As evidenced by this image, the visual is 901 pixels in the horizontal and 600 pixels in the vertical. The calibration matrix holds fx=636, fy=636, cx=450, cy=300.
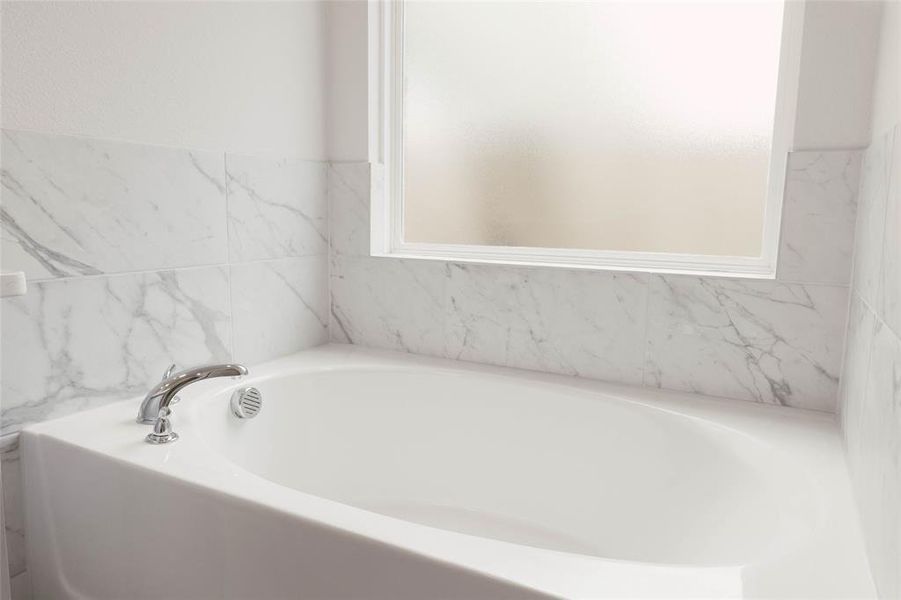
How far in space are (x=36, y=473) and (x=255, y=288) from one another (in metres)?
0.75

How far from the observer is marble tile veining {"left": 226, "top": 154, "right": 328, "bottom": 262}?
5.78 feet

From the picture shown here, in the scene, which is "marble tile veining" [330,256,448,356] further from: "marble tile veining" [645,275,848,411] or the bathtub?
"marble tile veining" [645,275,848,411]

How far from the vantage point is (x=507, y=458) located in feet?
5.80

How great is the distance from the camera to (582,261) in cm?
189

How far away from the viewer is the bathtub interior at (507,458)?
54.9 inches

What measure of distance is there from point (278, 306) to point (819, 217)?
1484mm

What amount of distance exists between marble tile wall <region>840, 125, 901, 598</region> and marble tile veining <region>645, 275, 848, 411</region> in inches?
4.8

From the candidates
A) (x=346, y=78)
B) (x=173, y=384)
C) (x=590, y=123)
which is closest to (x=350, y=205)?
(x=346, y=78)

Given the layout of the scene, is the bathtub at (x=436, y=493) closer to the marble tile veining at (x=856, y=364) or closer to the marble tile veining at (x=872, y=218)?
the marble tile veining at (x=856, y=364)

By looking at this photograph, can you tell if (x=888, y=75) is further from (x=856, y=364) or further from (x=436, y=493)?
(x=436, y=493)

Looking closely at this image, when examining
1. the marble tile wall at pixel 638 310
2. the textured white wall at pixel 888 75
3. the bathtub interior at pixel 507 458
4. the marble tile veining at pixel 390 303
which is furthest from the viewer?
the marble tile veining at pixel 390 303

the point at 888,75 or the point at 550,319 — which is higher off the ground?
the point at 888,75

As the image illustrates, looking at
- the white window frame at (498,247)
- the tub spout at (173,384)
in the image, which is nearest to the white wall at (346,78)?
the white window frame at (498,247)

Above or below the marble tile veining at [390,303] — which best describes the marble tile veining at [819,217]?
above
